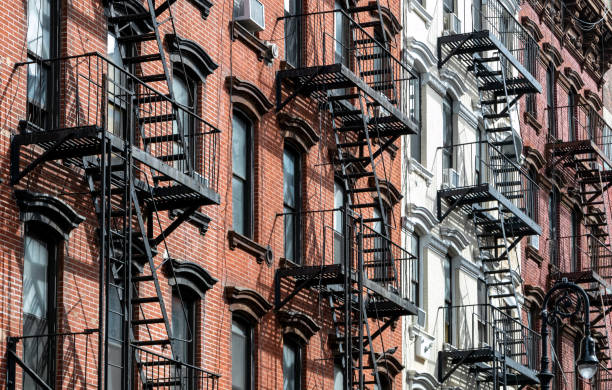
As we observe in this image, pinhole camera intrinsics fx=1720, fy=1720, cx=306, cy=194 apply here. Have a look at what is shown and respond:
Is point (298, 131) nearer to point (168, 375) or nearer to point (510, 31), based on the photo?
point (168, 375)

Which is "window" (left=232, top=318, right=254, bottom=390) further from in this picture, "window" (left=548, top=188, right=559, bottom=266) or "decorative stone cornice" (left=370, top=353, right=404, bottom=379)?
→ "window" (left=548, top=188, right=559, bottom=266)

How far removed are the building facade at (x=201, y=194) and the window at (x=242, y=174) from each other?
39mm

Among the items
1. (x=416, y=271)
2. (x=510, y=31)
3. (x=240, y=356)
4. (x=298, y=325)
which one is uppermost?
(x=510, y=31)

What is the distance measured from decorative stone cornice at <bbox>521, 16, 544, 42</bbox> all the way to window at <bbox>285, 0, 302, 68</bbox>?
1530 centimetres

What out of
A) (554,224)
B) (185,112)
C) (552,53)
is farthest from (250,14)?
(552,53)

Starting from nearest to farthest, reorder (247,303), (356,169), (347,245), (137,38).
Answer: (137,38)
(247,303)
(347,245)
(356,169)

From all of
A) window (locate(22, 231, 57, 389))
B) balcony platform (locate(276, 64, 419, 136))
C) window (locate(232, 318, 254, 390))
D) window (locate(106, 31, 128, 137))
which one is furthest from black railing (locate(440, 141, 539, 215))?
window (locate(22, 231, 57, 389))

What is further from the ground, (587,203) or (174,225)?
(587,203)

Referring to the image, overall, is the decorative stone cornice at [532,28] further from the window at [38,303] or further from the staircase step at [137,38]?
the window at [38,303]

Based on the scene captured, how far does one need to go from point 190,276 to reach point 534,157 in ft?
68.9

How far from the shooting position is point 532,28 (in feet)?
154

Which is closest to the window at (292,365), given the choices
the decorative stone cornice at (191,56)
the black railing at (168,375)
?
the black railing at (168,375)

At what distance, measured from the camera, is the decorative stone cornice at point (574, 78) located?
5104 cm

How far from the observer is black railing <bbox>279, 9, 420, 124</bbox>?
32125mm
